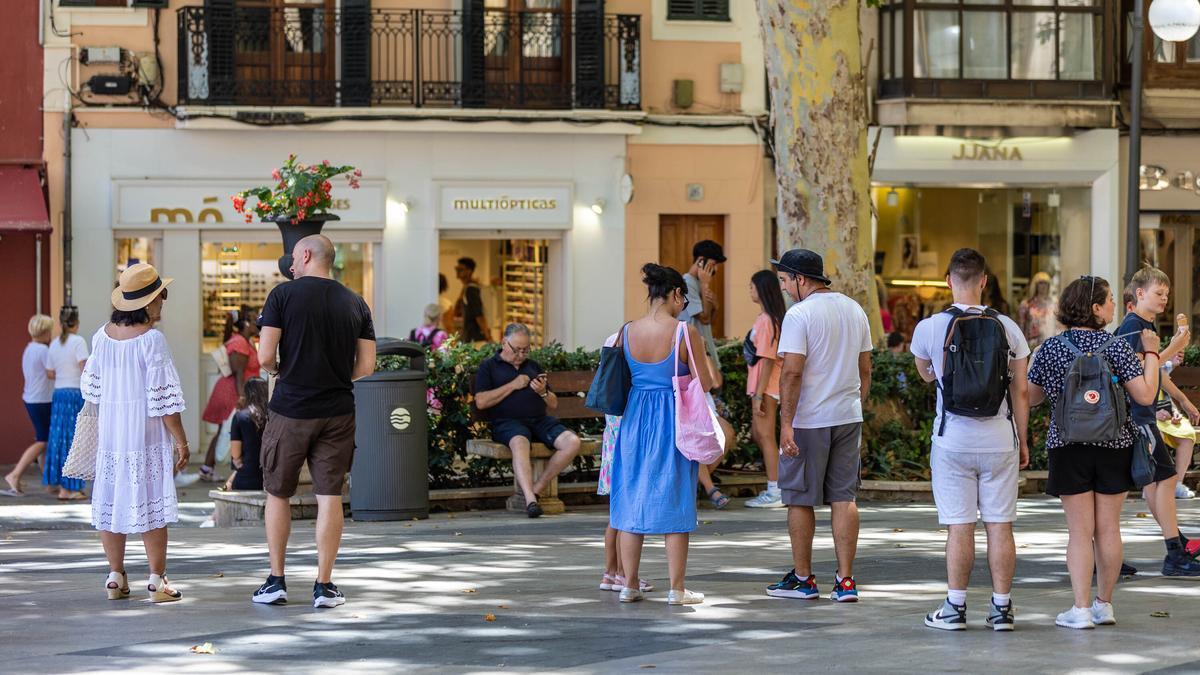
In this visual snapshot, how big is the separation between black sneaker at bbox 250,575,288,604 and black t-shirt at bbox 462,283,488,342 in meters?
13.3

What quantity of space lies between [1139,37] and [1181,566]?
8.70m

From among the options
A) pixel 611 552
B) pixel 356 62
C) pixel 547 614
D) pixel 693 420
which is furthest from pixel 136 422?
pixel 356 62

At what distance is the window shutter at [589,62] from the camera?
2239 cm

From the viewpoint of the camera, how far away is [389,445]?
13625mm

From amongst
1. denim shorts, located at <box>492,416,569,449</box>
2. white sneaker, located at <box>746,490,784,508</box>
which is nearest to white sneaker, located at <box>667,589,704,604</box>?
denim shorts, located at <box>492,416,569,449</box>

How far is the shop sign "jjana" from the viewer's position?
2355 cm

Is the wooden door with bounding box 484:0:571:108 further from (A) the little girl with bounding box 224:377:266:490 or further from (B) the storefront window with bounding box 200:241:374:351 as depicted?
(A) the little girl with bounding box 224:377:266:490

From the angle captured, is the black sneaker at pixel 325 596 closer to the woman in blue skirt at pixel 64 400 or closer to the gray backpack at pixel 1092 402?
the gray backpack at pixel 1092 402

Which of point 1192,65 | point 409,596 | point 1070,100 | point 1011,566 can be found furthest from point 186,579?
point 1192,65

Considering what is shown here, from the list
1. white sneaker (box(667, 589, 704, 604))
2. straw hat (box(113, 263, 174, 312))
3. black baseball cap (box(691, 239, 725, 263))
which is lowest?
white sneaker (box(667, 589, 704, 604))

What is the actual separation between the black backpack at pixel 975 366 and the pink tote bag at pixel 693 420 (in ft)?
3.93

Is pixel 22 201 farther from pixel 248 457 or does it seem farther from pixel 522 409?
pixel 522 409

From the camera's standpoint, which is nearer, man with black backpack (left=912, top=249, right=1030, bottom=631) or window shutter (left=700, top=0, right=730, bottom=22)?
man with black backpack (left=912, top=249, right=1030, bottom=631)

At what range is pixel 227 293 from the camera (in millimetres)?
22047
